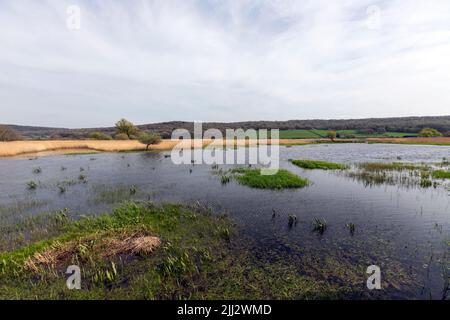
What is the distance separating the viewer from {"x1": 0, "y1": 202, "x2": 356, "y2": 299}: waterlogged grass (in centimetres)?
670

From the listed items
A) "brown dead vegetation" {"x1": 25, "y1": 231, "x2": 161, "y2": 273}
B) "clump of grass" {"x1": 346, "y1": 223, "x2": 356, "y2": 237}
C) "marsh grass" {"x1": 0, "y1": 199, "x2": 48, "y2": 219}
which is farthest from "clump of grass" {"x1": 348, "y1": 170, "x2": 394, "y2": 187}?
"marsh grass" {"x1": 0, "y1": 199, "x2": 48, "y2": 219}

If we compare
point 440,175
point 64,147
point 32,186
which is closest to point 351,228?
point 440,175

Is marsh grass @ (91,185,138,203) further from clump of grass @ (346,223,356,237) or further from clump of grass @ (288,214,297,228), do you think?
clump of grass @ (346,223,356,237)

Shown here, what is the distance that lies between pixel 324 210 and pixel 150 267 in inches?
434

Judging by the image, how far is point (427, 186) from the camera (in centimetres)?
1884

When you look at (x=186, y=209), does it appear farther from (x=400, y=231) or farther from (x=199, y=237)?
(x=400, y=231)

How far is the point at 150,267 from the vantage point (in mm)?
7984

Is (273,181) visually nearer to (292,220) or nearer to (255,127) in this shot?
(292,220)

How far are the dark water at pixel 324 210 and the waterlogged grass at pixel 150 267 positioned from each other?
1.46 metres

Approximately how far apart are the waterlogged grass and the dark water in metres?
1.46

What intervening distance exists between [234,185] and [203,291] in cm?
1402

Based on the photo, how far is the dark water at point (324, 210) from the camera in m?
8.57

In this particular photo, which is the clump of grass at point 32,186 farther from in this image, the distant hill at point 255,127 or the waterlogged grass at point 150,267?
the distant hill at point 255,127
